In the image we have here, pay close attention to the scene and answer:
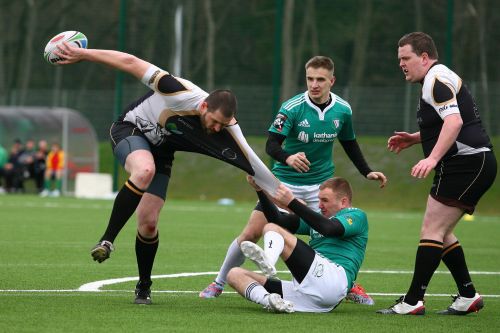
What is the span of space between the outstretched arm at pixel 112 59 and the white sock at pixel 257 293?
1753mm

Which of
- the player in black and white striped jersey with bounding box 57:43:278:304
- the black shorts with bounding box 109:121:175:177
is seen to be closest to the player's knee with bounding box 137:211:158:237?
the player in black and white striped jersey with bounding box 57:43:278:304

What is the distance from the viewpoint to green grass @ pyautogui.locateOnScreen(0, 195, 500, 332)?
282 inches

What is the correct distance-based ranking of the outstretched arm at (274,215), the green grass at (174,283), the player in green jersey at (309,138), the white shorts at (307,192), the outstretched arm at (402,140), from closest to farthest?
the green grass at (174,283) → the outstretched arm at (274,215) → the outstretched arm at (402,140) → the player in green jersey at (309,138) → the white shorts at (307,192)

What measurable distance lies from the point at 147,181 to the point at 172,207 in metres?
16.8

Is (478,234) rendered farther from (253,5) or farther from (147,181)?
(253,5)

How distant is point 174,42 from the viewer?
34250 mm

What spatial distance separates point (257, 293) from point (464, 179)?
1762mm

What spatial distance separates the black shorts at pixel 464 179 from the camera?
315 inches

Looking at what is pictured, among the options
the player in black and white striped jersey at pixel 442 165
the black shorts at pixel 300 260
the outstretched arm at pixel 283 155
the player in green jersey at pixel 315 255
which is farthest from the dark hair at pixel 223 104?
the player in black and white striped jersey at pixel 442 165

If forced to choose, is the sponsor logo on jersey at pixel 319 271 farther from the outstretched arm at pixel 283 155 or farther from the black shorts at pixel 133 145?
the black shorts at pixel 133 145

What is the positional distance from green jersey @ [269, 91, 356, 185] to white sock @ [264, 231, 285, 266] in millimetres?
1827

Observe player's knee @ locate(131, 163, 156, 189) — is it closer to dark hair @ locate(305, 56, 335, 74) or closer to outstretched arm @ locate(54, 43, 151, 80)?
outstretched arm @ locate(54, 43, 151, 80)

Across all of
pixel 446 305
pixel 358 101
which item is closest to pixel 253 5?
pixel 358 101

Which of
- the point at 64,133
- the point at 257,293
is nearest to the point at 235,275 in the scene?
the point at 257,293
